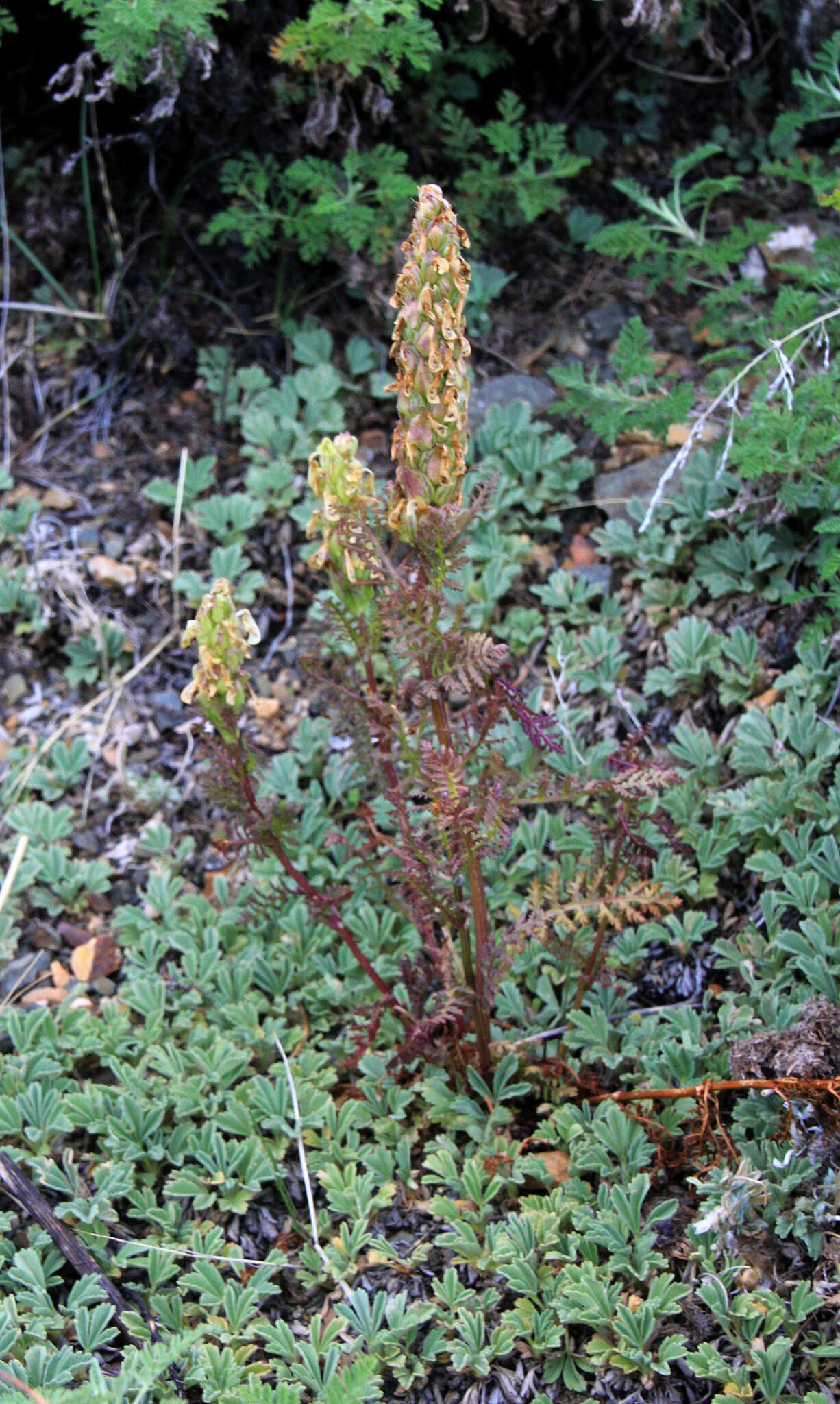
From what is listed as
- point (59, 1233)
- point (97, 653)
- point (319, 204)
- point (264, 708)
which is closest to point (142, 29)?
point (319, 204)

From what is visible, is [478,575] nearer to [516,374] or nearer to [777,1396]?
[516,374]

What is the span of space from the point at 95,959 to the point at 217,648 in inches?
58.1

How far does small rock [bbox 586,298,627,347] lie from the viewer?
4750 mm

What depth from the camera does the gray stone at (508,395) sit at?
14.9 ft

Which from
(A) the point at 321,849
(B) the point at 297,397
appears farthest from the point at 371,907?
(B) the point at 297,397

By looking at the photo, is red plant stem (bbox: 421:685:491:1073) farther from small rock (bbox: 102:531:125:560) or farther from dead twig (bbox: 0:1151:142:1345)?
small rock (bbox: 102:531:125:560)

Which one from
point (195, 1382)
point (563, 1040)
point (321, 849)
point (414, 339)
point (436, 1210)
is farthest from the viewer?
point (321, 849)

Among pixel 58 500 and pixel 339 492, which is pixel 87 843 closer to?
pixel 58 500

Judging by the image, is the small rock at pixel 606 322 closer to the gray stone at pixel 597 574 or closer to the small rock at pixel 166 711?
the gray stone at pixel 597 574

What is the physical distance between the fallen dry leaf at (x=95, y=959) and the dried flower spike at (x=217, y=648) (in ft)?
4.28

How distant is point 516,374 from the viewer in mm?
4652

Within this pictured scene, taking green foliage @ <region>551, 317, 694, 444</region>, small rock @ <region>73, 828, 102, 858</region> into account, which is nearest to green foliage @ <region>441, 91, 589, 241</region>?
green foliage @ <region>551, 317, 694, 444</region>

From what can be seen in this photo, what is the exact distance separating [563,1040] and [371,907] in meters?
0.75

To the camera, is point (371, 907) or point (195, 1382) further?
point (371, 907)
